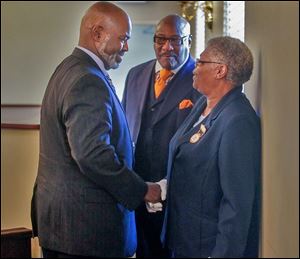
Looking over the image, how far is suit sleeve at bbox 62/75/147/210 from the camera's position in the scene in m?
1.82

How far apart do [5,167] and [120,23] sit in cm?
326

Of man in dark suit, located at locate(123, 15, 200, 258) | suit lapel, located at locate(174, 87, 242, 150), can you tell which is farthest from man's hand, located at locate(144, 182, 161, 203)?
man in dark suit, located at locate(123, 15, 200, 258)

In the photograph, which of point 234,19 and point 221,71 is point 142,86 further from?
point 221,71

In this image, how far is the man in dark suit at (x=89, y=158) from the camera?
6.05 ft

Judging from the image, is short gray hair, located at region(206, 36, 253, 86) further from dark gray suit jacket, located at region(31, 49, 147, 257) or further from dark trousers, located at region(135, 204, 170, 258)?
dark trousers, located at region(135, 204, 170, 258)

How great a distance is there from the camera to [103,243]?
1.99 m

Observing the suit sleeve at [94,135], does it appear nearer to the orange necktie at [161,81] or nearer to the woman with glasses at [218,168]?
the woman with glasses at [218,168]

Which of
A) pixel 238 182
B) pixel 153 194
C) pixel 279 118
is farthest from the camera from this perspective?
pixel 153 194

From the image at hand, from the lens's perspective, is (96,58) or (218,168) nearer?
(218,168)

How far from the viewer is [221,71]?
185cm

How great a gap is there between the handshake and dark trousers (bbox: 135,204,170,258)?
445 mm

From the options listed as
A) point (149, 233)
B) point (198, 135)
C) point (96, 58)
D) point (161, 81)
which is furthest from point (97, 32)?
point (149, 233)

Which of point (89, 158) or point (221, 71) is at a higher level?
point (221, 71)

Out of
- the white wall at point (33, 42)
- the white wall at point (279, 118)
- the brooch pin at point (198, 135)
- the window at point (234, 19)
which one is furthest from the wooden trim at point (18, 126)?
the white wall at point (279, 118)
